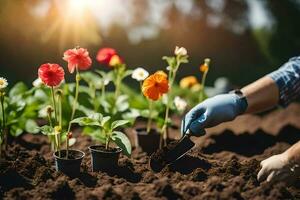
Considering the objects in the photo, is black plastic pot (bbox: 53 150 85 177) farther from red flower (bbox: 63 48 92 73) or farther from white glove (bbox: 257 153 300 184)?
white glove (bbox: 257 153 300 184)

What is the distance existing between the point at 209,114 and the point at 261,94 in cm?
45

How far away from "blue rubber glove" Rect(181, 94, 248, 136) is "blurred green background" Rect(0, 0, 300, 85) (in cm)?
406

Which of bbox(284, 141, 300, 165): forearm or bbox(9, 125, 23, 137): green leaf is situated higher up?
bbox(9, 125, 23, 137): green leaf

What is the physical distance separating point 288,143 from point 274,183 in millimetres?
1506

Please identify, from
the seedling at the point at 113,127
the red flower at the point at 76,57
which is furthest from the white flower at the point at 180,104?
the red flower at the point at 76,57

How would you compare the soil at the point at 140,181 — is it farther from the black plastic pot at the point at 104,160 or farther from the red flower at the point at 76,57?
the red flower at the point at 76,57

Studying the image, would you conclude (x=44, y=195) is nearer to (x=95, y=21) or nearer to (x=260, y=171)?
(x=260, y=171)

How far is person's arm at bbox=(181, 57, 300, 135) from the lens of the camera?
287 cm

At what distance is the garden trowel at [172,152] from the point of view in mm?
2690

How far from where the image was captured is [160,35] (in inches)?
402

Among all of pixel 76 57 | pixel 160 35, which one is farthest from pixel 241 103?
pixel 160 35

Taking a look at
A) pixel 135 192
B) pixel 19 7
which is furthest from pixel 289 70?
pixel 19 7

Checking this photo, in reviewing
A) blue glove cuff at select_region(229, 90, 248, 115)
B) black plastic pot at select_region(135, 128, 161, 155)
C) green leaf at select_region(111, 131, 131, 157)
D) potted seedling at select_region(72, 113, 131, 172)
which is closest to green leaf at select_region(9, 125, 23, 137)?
black plastic pot at select_region(135, 128, 161, 155)

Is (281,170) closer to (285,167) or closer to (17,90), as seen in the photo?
(285,167)
